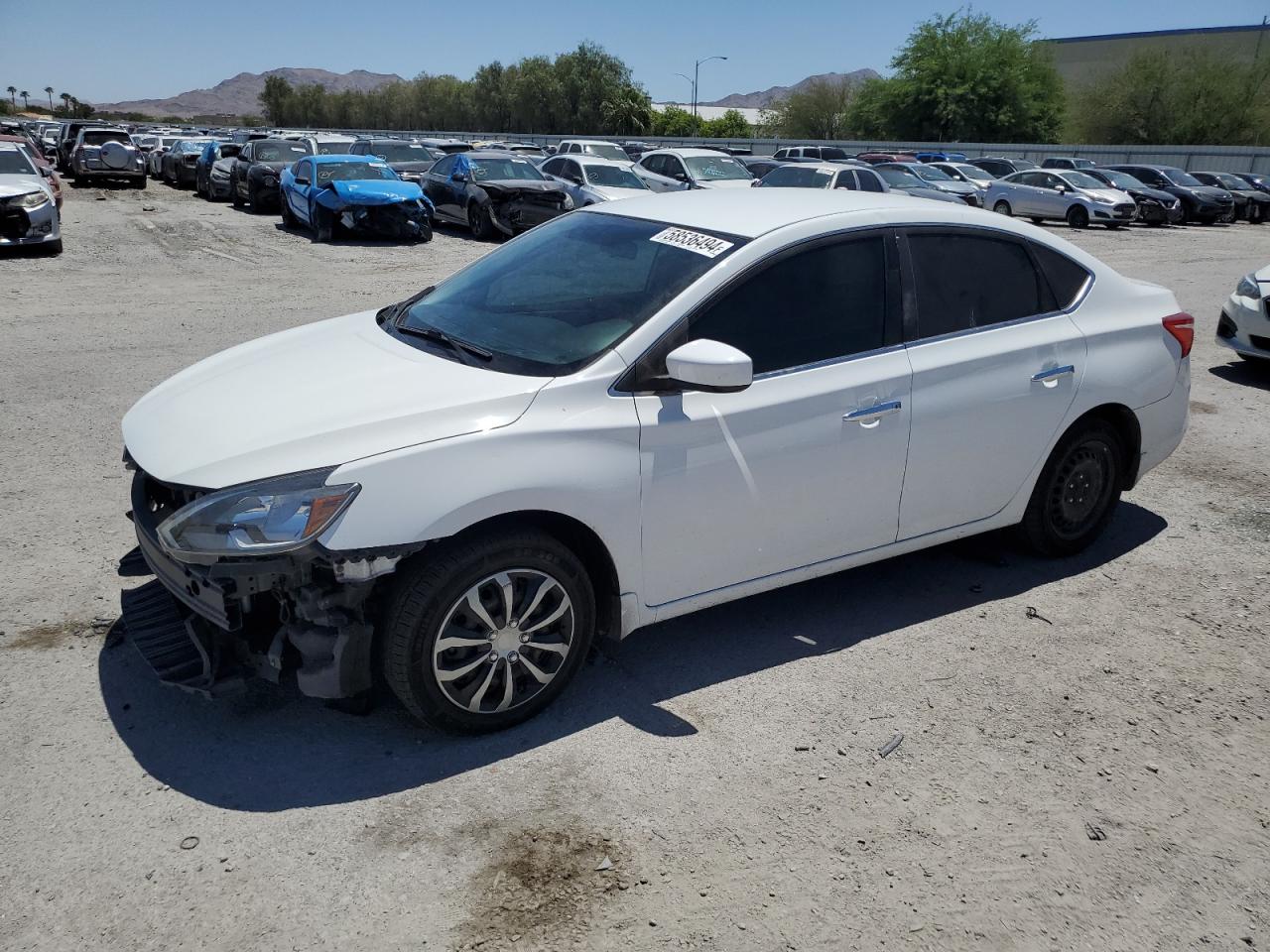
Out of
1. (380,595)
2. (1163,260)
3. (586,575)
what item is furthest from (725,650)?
(1163,260)

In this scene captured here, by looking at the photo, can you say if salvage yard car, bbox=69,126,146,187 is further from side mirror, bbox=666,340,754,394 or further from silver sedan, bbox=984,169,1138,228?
side mirror, bbox=666,340,754,394

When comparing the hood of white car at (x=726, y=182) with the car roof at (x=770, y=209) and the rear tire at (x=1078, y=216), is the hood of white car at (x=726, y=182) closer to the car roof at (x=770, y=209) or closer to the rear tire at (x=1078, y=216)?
the rear tire at (x=1078, y=216)

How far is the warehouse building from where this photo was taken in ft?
235

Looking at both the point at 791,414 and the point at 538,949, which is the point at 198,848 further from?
the point at 791,414

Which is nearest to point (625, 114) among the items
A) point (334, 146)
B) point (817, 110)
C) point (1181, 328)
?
point (817, 110)

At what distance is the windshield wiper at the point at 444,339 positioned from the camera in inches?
148

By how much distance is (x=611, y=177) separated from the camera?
1925 centimetres

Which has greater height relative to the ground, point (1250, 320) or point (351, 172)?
point (351, 172)

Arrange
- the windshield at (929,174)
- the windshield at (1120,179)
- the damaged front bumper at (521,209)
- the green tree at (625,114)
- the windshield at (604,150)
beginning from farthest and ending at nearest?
the green tree at (625,114), the windshield at (1120,179), the windshield at (604,150), the windshield at (929,174), the damaged front bumper at (521,209)

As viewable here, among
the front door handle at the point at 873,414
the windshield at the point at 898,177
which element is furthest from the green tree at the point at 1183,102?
the front door handle at the point at 873,414

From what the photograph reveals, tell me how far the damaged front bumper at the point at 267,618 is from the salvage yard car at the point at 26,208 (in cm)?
1373

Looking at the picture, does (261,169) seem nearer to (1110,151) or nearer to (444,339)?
(444,339)

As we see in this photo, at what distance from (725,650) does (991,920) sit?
159cm

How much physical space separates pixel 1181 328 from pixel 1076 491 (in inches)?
38.9
